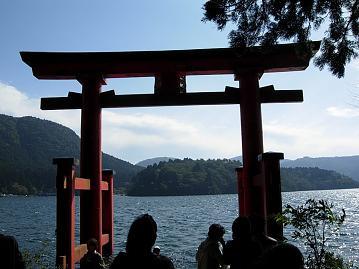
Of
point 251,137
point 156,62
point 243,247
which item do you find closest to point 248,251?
point 243,247

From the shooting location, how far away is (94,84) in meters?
8.80

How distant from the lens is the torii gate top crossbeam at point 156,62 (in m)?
8.41

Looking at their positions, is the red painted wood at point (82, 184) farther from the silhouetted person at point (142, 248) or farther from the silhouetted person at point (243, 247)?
the silhouetted person at point (142, 248)

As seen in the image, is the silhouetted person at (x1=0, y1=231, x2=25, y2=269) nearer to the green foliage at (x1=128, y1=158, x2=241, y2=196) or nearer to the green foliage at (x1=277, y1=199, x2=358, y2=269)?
the green foliage at (x1=277, y1=199, x2=358, y2=269)

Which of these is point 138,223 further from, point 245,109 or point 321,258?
point 245,109

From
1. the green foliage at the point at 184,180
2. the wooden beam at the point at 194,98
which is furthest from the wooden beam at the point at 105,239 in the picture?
the green foliage at the point at 184,180

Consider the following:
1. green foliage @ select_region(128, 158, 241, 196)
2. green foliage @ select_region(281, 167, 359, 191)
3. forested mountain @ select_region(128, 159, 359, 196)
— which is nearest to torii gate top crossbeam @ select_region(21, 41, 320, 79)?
forested mountain @ select_region(128, 159, 359, 196)

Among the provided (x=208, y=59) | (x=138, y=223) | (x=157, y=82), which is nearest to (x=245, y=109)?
(x=208, y=59)

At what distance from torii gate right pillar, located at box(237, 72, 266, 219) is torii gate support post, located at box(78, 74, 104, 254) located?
295 cm

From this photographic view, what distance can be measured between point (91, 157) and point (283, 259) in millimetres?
6923

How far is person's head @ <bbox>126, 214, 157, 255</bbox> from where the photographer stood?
8.75 ft

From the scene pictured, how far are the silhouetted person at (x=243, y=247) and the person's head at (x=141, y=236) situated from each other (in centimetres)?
152

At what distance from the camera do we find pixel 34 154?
167 meters

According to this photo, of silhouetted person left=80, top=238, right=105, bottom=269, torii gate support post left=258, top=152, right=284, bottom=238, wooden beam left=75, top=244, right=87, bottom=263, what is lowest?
wooden beam left=75, top=244, right=87, bottom=263
